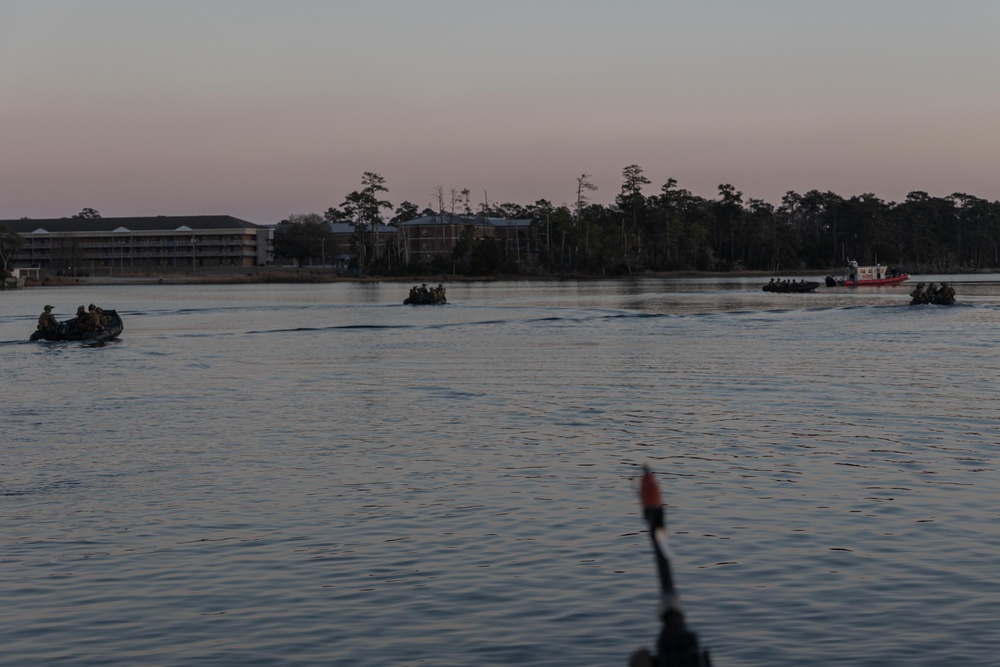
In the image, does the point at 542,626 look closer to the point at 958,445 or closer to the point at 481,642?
the point at 481,642

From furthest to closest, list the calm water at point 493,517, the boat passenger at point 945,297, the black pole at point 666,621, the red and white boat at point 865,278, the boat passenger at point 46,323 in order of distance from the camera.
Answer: the red and white boat at point 865,278
the boat passenger at point 945,297
the boat passenger at point 46,323
the calm water at point 493,517
the black pole at point 666,621

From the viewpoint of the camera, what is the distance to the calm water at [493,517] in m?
12.0

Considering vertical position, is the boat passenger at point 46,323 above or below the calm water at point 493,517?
above

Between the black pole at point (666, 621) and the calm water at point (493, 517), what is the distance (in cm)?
653

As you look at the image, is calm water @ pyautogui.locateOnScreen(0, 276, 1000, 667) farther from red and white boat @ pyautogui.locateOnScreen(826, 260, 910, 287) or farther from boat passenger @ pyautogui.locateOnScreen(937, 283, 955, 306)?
red and white boat @ pyautogui.locateOnScreen(826, 260, 910, 287)

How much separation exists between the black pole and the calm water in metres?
6.53

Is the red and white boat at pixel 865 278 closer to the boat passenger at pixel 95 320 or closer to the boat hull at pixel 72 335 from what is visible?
the boat hull at pixel 72 335

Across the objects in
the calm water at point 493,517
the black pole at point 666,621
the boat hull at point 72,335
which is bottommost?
the calm water at point 493,517

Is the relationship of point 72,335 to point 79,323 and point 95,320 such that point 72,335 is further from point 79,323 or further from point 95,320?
point 95,320

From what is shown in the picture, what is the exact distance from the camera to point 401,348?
5659 centimetres

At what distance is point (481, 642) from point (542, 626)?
0.77 meters

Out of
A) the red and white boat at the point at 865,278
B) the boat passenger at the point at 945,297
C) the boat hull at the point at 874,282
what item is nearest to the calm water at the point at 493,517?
the boat passenger at the point at 945,297

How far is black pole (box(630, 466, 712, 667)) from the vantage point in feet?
14.5

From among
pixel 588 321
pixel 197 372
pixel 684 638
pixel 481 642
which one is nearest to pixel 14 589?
pixel 481 642
